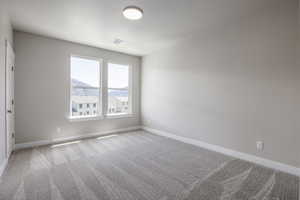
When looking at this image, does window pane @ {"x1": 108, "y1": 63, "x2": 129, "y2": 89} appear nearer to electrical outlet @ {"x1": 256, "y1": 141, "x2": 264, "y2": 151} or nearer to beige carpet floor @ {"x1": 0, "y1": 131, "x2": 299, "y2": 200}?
beige carpet floor @ {"x1": 0, "y1": 131, "x2": 299, "y2": 200}

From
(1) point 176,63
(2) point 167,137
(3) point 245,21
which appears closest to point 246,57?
(3) point 245,21

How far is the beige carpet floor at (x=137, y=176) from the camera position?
195 centimetres

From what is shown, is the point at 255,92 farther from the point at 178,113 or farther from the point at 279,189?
the point at 178,113

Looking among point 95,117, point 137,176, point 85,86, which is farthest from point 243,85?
point 85,86

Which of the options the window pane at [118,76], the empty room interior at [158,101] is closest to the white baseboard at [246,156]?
the empty room interior at [158,101]

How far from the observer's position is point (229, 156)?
3.19 m

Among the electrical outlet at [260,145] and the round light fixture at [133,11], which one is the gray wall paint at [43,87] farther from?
the electrical outlet at [260,145]

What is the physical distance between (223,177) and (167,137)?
2280 mm

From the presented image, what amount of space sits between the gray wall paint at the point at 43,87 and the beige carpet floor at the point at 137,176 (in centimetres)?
57

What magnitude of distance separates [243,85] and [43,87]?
462cm

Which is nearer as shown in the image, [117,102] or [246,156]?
[246,156]

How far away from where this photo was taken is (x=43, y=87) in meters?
3.76

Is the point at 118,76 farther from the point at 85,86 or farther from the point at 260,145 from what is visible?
the point at 260,145

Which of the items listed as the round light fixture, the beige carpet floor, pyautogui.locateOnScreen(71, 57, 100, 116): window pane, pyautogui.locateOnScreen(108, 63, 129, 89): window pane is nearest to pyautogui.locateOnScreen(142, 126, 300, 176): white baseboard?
the beige carpet floor
